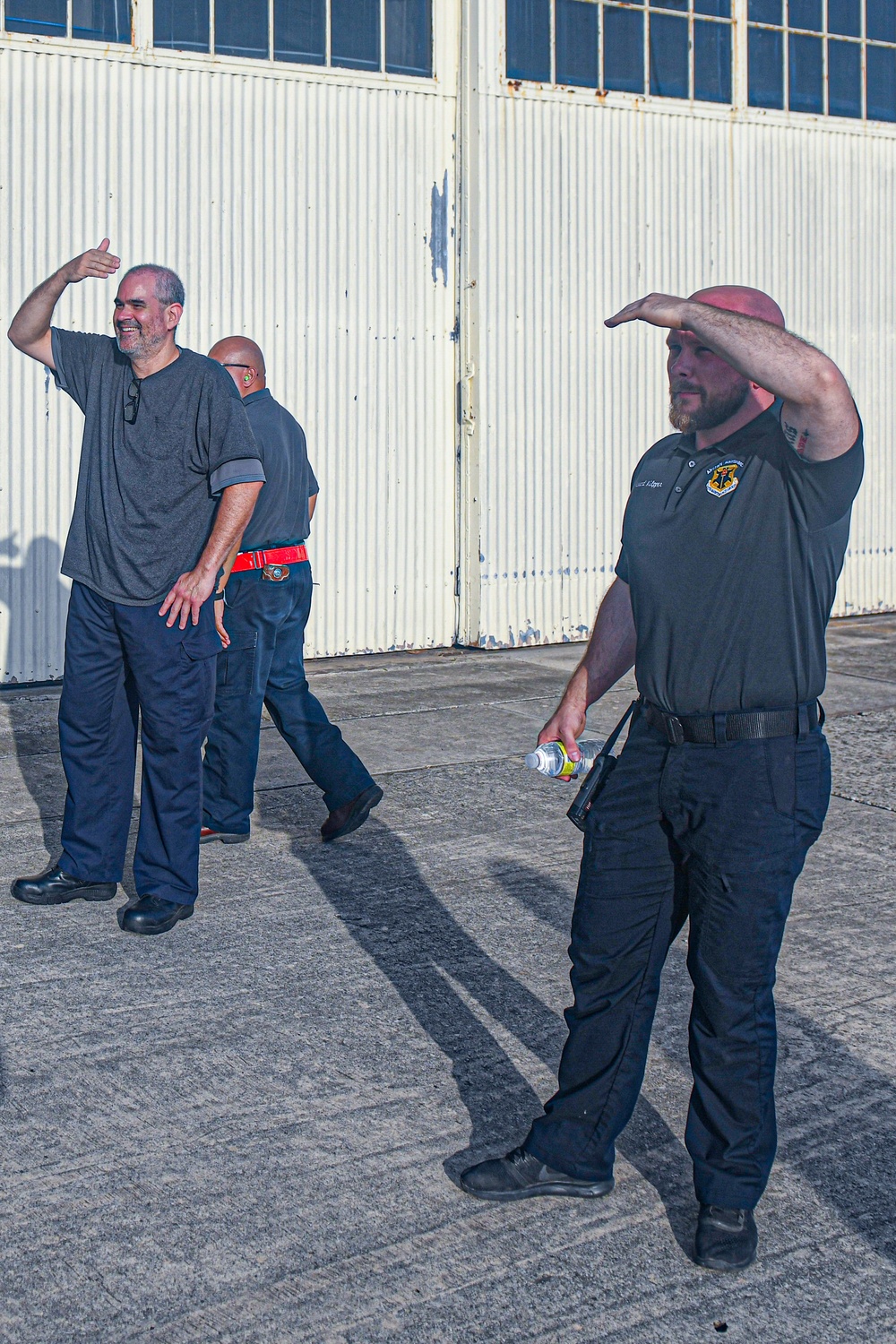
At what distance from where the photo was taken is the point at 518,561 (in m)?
11.1

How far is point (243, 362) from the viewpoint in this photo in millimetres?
6262

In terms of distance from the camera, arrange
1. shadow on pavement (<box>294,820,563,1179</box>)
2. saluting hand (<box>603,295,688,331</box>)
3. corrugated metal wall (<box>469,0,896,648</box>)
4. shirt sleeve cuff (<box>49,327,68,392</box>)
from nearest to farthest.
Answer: saluting hand (<box>603,295,688,331</box>)
shadow on pavement (<box>294,820,563,1179</box>)
shirt sleeve cuff (<box>49,327,68,392</box>)
corrugated metal wall (<box>469,0,896,648</box>)

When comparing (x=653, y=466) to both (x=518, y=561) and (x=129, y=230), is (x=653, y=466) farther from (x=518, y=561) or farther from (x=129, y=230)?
(x=518, y=561)

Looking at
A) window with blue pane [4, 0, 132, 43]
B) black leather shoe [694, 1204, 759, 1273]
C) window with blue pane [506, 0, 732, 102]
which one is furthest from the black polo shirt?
window with blue pane [506, 0, 732, 102]

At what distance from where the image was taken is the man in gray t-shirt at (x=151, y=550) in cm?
514

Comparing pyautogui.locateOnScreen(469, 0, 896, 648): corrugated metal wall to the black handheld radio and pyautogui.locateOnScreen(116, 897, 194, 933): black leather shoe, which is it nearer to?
pyautogui.locateOnScreen(116, 897, 194, 933): black leather shoe

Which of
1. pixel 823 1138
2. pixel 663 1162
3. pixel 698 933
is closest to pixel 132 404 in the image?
pixel 698 933

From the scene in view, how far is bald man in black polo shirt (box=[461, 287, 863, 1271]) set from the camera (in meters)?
3.17

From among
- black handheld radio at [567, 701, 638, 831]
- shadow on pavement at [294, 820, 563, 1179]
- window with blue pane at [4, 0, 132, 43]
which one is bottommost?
shadow on pavement at [294, 820, 563, 1179]

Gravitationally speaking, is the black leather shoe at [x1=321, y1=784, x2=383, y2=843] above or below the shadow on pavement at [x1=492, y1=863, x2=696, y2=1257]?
above

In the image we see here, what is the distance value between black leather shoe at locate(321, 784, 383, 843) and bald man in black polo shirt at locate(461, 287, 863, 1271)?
9.41ft

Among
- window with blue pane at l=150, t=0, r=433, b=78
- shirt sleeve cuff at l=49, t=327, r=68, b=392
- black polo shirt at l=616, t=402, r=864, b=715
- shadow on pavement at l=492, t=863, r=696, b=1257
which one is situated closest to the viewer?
black polo shirt at l=616, t=402, r=864, b=715

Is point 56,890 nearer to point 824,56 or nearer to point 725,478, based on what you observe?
point 725,478

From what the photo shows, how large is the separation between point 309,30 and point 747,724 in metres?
8.14
